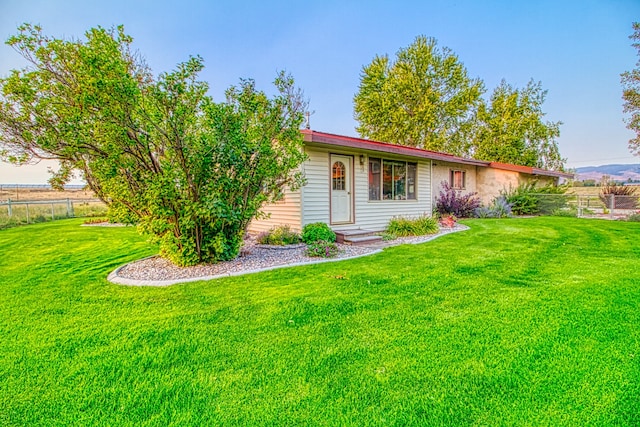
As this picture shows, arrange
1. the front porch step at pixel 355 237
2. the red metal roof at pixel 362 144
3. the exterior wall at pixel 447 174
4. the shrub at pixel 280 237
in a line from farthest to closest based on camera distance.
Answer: the exterior wall at pixel 447 174, the front porch step at pixel 355 237, the shrub at pixel 280 237, the red metal roof at pixel 362 144

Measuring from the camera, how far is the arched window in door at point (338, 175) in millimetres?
8305

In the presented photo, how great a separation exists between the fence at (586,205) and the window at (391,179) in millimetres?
8245

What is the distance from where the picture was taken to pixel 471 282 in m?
4.20

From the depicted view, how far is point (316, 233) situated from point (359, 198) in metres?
2.14

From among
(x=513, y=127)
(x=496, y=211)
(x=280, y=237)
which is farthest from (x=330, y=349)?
(x=513, y=127)

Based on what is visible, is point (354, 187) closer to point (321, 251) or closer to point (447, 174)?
point (321, 251)

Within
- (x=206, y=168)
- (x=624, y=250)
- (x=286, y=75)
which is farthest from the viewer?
(x=624, y=250)

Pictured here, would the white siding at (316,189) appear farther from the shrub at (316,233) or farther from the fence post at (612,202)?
the fence post at (612,202)

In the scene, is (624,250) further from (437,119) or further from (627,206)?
(437,119)

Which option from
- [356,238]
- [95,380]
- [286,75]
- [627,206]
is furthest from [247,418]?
[627,206]

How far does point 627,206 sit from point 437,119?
13.8 meters

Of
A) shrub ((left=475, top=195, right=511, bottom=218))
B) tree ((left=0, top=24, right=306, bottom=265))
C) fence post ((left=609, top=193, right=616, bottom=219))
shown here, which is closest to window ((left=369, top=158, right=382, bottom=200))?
tree ((left=0, top=24, right=306, bottom=265))

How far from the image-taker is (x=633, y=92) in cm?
1416

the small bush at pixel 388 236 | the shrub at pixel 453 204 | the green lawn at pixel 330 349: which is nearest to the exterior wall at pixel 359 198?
the small bush at pixel 388 236
